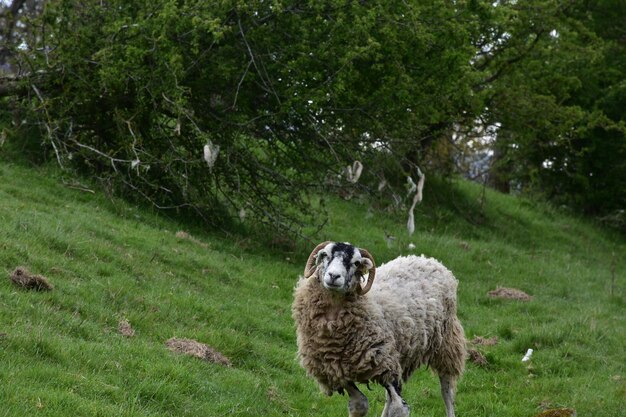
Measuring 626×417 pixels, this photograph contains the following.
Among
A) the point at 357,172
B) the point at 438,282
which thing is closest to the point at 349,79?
the point at 357,172

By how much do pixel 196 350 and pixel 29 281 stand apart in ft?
5.90

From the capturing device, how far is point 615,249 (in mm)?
23234

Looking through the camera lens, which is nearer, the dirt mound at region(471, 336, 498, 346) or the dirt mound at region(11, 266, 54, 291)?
the dirt mound at region(11, 266, 54, 291)

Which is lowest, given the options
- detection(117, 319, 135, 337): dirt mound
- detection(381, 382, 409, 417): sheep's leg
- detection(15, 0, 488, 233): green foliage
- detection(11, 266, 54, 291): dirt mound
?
detection(117, 319, 135, 337): dirt mound

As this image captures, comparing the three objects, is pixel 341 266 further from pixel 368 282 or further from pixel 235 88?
pixel 235 88

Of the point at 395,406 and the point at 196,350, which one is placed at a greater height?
the point at 395,406

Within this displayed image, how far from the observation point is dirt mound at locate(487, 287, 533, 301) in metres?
14.6

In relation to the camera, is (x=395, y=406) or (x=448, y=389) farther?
(x=448, y=389)

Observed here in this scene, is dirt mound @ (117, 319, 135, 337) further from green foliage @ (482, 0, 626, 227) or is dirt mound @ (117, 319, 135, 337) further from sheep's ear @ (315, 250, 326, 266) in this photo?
green foliage @ (482, 0, 626, 227)

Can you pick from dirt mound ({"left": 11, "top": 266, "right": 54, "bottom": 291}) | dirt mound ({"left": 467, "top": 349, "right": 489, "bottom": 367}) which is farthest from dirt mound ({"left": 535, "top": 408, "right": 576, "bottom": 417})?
dirt mound ({"left": 11, "top": 266, "right": 54, "bottom": 291})

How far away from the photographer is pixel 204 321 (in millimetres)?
9969

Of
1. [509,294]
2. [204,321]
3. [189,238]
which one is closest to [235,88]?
[189,238]

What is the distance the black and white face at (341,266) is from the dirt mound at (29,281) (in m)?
2.98

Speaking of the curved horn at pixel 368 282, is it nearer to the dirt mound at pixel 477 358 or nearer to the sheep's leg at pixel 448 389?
the sheep's leg at pixel 448 389
